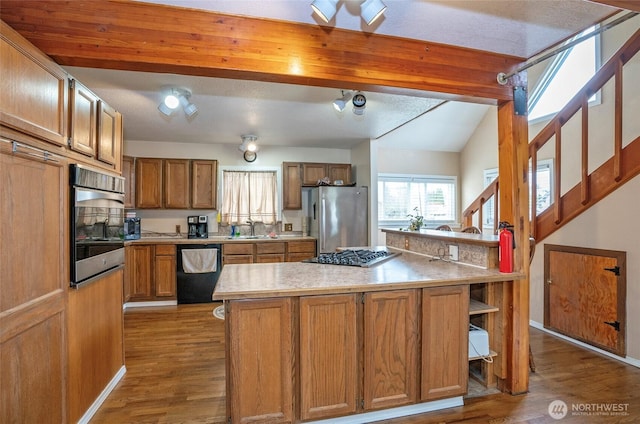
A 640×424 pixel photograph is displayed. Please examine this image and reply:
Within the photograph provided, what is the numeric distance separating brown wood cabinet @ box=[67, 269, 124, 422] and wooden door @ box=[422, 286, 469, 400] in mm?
2063

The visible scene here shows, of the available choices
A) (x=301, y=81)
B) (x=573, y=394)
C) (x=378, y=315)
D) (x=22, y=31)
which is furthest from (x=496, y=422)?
(x=22, y=31)

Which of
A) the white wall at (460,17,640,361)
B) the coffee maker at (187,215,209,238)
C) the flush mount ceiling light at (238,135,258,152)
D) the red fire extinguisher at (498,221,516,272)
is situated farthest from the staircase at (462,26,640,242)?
the coffee maker at (187,215,209,238)

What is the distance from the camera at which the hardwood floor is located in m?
2.02

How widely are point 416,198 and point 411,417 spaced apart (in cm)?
485

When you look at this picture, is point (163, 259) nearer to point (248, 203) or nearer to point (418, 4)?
point (248, 203)

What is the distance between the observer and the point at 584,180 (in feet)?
10.1

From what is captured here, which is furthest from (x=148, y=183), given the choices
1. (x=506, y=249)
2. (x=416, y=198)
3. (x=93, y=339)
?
(x=416, y=198)

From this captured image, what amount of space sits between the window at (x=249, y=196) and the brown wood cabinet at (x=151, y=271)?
105cm

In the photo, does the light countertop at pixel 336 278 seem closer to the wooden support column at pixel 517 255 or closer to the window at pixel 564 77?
the wooden support column at pixel 517 255

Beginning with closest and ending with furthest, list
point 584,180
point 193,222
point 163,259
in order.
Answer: point 584,180 < point 163,259 < point 193,222

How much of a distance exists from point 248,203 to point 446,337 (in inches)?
154

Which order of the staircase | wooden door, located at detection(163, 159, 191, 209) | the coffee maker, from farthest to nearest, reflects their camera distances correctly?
the coffee maker
wooden door, located at detection(163, 159, 191, 209)
the staircase

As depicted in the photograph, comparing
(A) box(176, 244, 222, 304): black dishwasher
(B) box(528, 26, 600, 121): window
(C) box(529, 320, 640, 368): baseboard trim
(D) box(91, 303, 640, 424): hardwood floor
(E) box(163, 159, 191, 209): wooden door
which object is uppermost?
(B) box(528, 26, 600, 121): window

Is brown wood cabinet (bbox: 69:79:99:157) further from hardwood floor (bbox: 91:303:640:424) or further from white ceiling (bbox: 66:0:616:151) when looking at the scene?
hardwood floor (bbox: 91:303:640:424)
